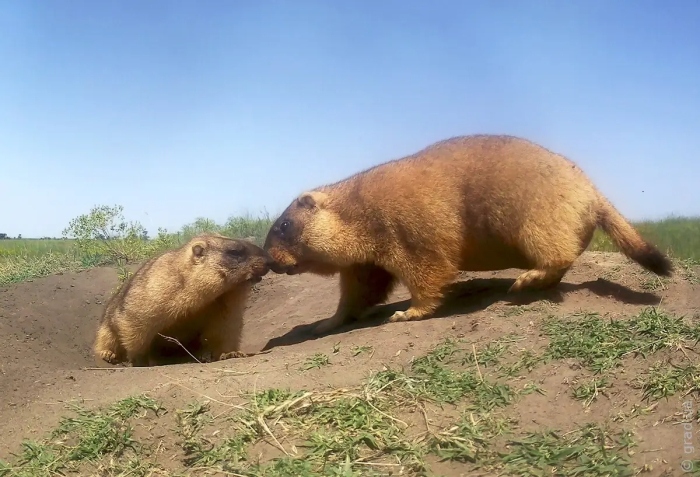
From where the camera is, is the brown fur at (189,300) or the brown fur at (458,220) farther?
the brown fur at (189,300)

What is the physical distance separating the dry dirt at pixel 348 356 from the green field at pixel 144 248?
3.06 ft

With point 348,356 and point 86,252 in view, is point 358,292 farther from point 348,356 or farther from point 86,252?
point 86,252

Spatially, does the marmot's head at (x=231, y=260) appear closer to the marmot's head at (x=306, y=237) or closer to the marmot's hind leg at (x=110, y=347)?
the marmot's head at (x=306, y=237)

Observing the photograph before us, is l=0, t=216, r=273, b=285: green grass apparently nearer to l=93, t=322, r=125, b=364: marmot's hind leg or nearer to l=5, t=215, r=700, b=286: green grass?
l=5, t=215, r=700, b=286: green grass

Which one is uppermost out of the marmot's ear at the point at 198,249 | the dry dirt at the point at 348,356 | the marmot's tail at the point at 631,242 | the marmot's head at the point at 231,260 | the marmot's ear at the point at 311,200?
the marmot's ear at the point at 311,200

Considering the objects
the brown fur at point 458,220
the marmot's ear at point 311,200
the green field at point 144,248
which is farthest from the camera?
the green field at point 144,248

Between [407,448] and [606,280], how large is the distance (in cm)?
408

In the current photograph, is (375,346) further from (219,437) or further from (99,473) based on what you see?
(99,473)

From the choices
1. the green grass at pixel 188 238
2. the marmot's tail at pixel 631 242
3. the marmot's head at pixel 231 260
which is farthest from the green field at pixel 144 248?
the marmot's head at pixel 231 260

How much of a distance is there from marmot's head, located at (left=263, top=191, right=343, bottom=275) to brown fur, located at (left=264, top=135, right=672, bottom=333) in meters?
0.01

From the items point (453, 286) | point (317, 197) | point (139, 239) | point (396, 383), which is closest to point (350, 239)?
point (317, 197)

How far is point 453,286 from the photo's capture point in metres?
6.85

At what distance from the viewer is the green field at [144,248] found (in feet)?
26.3

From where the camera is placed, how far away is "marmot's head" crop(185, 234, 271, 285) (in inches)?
256
